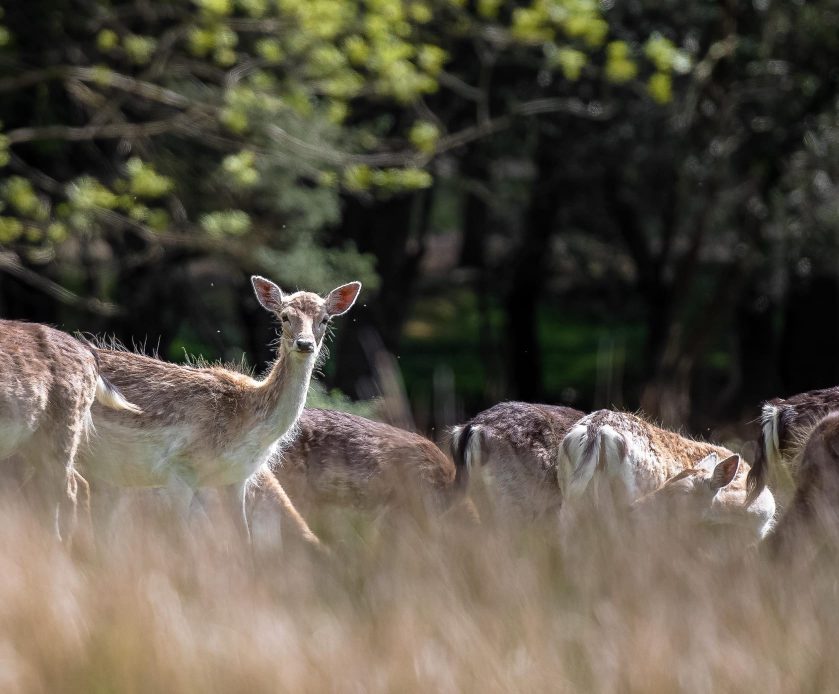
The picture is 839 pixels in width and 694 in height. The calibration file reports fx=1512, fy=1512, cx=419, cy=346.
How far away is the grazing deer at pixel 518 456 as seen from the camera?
8.41 metres

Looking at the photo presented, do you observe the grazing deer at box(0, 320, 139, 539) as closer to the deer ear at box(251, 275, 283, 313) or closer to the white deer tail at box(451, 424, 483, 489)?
the deer ear at box(251, 275, 283, 313)

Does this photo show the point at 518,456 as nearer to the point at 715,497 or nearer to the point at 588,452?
the point at 588,452

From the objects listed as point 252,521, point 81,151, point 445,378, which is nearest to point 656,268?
point 445,378

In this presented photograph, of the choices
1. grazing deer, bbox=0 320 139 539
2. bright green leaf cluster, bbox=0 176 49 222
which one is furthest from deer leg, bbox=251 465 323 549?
bright green leaf cluster, bbox=0 176 49 222

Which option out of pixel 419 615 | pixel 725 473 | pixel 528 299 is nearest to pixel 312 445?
pixel 725 473

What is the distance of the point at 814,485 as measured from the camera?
6.78 metres

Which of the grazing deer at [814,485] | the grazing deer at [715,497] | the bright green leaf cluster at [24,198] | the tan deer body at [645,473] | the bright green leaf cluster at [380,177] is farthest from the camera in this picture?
the bright green leaf cluster at [380,177]

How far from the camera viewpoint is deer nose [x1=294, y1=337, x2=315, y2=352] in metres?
8.03

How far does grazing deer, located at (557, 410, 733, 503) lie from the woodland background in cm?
202

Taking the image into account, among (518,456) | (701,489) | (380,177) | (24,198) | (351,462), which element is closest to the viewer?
(701,489)

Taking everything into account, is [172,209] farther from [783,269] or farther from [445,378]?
[445,378]

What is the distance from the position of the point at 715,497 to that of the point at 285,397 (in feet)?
7.80

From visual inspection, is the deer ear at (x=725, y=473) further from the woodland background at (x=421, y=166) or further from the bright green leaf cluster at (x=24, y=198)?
the bright green leaf cluster at (x=24, y=198)

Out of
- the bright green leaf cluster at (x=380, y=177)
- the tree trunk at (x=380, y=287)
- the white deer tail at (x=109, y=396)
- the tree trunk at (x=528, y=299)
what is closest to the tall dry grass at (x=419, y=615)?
the white deer tail at (x=109, y=396)
